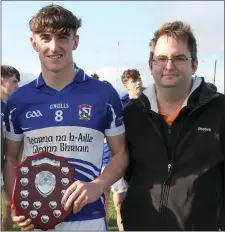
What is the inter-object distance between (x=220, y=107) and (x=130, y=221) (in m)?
0.96

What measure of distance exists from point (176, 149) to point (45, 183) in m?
0.84

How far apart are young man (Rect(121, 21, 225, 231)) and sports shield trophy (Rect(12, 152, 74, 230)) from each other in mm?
560

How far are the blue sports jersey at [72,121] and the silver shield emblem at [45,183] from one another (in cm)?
22

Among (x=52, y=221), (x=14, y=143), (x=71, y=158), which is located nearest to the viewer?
(x=52, y=221)

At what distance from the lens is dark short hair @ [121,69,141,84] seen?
23.2 feet

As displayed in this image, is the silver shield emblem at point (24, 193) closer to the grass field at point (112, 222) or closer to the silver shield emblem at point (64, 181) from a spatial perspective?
the silver shield emblem at point (64, 181)

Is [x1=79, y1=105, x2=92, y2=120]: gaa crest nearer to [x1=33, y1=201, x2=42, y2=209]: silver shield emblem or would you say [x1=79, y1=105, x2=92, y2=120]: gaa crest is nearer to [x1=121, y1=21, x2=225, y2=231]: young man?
[x1=121, y1=21, x2=225, y2=231]: young man

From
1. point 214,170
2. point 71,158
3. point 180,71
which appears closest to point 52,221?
point 71,158

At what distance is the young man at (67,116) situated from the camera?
2.60m

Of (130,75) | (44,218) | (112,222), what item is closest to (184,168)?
(44,218)

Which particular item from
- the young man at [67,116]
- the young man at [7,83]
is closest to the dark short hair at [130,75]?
the young man at [7,83]

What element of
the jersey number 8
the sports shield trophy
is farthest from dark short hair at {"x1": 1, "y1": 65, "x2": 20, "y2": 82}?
the sports shield trophy

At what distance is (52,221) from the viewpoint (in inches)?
94.3

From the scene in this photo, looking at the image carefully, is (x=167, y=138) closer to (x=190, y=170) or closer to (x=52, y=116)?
(x=190, y=170)
